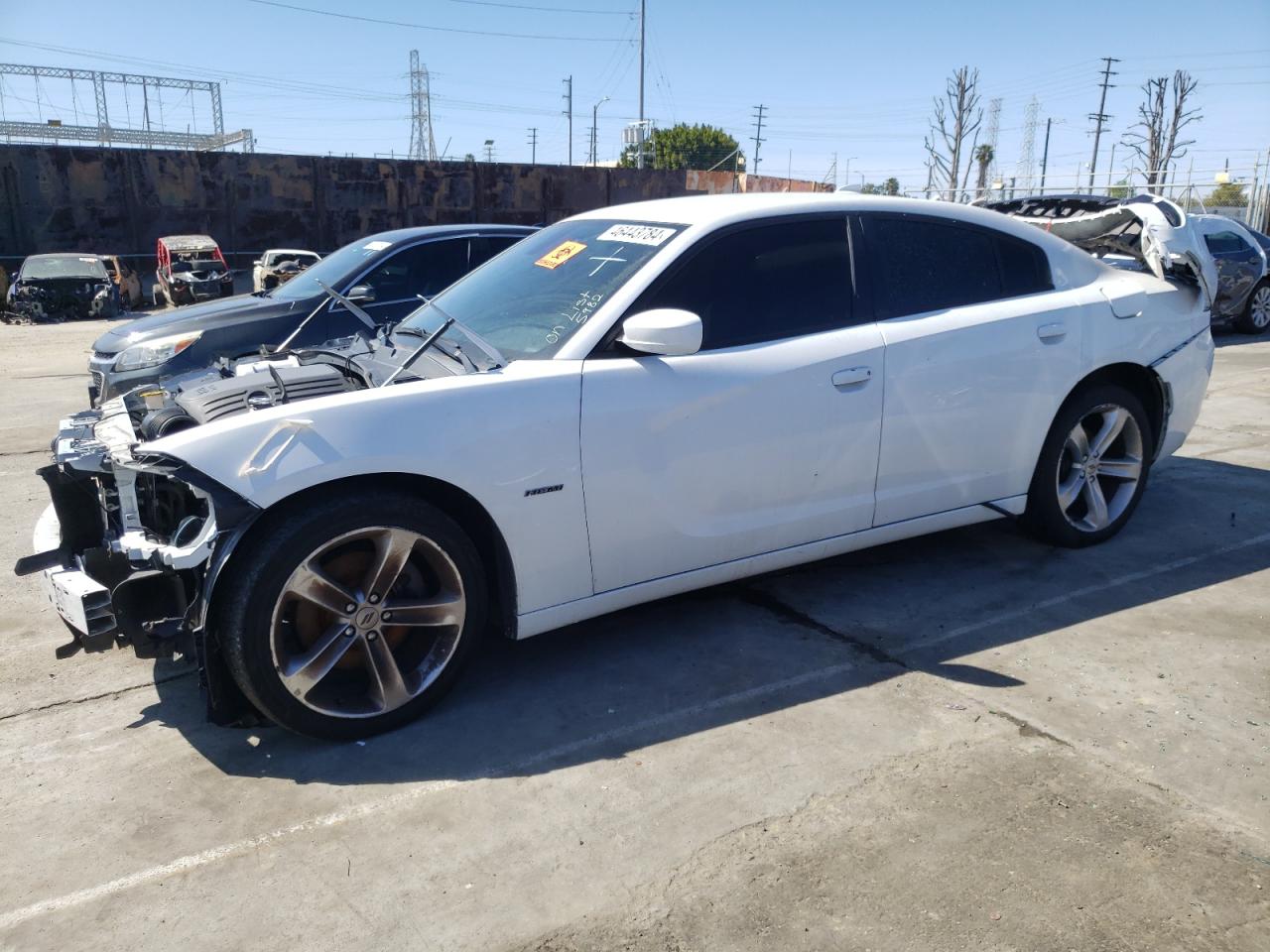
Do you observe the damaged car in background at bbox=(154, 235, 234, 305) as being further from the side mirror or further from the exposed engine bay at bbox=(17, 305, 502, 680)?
the side mirror

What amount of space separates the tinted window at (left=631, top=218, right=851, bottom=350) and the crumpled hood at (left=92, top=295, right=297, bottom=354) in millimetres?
4672

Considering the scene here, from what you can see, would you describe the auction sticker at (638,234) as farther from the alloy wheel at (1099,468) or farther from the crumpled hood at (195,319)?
the crumpled hood at (195,319)

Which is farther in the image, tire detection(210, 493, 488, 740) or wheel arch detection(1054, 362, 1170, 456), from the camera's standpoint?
wheel arch detection(1054, 362, 1170, 456)

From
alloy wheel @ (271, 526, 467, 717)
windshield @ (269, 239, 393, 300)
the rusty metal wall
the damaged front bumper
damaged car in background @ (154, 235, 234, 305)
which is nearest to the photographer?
the damaged front bumper

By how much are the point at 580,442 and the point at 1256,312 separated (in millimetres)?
13975

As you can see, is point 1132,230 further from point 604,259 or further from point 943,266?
point 604,259

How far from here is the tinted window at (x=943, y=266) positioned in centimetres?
425

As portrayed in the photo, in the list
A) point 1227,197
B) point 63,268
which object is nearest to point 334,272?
point 63,268

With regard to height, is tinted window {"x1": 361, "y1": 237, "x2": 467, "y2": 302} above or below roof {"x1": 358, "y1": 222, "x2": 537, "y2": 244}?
below

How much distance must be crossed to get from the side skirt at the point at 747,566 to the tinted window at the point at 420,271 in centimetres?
455

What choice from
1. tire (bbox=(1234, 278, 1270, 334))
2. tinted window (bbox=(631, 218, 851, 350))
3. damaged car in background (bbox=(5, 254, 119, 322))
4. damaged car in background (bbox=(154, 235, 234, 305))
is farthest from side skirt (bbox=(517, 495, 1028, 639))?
damaged car in background (bbox=(5, 254, 119, 322))

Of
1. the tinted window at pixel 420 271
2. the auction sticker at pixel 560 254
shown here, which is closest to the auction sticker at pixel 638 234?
the auction sticker at pixel 560 254

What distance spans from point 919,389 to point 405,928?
2.85 meters

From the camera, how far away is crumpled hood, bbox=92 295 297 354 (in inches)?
298
